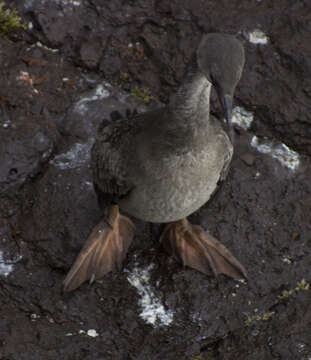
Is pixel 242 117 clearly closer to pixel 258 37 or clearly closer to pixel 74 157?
pixel 258 37

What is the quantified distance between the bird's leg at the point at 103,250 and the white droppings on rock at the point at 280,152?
54.8 inches

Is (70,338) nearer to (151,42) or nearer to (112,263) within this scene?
(112,263)

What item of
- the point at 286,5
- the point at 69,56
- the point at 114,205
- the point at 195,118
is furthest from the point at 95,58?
the point at 195,118

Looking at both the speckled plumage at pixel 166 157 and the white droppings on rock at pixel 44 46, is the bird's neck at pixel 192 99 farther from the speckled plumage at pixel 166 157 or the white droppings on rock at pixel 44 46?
the white droppings on rock at pixel 44 46

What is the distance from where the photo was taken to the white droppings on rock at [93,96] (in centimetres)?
459

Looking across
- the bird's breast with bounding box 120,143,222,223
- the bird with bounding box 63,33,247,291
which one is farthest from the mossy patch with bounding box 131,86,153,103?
the bird's breast with bounding box 120,143,222,223

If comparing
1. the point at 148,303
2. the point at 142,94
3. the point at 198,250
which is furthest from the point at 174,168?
the point at 142,94

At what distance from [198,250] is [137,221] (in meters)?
0.59

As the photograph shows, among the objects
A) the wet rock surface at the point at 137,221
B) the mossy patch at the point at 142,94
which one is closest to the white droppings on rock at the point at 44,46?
the wet rock surface at the point at 137,221

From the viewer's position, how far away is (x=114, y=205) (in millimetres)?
4039

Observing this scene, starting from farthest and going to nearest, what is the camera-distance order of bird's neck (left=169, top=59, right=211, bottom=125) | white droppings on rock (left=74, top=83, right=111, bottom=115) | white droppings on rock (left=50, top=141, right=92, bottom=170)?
white droppings on rock (left=74, top=83, right=111, bottom=115)
white droppings on rock (left=50, top=141, right=92, bottom=170)
bird's neck (left=169, top=59, right=211, bottom=125)

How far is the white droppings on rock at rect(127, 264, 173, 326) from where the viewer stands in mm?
3838

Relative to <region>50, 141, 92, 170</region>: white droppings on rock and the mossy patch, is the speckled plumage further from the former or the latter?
the mossy patch

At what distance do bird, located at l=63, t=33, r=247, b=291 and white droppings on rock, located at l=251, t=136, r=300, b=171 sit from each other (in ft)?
3.24
